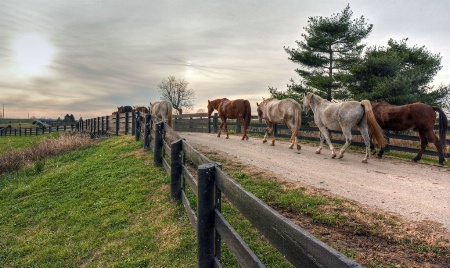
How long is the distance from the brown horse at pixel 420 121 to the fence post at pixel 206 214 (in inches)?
375

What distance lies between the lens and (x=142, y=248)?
178 inches

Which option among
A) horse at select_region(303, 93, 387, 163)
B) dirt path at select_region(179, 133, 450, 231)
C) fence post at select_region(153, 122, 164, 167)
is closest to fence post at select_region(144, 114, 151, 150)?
fence post at select_region(153, 122, 164, 167)

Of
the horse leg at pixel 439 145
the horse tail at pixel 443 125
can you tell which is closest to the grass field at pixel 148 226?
the horse leg at pixel 439 145

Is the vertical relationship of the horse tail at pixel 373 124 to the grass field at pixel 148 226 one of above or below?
above

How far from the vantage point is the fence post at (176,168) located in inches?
214

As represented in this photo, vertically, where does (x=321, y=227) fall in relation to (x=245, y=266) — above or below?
below

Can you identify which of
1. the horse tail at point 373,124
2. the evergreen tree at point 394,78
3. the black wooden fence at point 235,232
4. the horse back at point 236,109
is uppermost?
the evergreen tree at point 394,78

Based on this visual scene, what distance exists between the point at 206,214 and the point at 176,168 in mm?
2662

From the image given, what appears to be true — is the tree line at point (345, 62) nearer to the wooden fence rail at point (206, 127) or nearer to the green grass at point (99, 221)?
the wooden fence rail at point (206, 127)

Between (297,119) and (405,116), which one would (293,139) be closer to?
(297,119)

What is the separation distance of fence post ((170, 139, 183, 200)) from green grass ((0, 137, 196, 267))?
0.71 ft

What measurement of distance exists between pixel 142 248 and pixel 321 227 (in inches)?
109

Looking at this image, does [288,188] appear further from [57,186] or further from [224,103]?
[224,103]

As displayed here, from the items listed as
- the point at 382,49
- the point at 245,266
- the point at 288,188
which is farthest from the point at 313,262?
the point at 382,49
